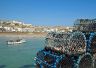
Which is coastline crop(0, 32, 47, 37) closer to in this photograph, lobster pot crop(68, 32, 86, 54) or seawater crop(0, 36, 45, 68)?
seawater crop(0, 36, 45, 68)

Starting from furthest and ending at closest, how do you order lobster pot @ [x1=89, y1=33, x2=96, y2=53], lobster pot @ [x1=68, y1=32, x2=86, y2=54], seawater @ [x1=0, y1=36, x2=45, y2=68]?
seawater @ [x1=0, y1=36, x2=45, y2=68], lobster pot @ [x1=89, y1=33, x2=96, y2=53], lobster pot @ [x1=68, y1=32, x2=86, y2=54]

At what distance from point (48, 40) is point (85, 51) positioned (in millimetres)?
3533

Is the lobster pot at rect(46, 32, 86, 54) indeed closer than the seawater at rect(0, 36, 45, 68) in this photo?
Yes

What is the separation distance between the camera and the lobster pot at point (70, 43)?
17391 millimetres

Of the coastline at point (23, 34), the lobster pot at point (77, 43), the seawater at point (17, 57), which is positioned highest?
the lobster pot at point (77, 43)

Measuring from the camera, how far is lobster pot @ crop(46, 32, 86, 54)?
1739 cm

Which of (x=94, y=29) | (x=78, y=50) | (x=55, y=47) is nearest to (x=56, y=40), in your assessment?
(x=55, y=47)

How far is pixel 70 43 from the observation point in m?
17.5

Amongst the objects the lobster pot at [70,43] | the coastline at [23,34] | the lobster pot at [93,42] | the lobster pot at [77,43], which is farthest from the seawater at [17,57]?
the coastline at [23,34]

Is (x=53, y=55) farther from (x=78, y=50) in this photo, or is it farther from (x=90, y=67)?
(x=90, y=67)

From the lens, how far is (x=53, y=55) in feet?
59.5

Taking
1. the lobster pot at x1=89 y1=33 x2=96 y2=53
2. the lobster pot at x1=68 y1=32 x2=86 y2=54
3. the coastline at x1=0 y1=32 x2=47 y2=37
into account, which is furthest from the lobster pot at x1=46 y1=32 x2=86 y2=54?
the coastline at x1=0 y1=32 x2=47 y2=37

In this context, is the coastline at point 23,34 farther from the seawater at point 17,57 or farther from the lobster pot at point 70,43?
the lobster pot at point 70,43

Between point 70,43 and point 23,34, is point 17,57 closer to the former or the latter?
point 70,43
